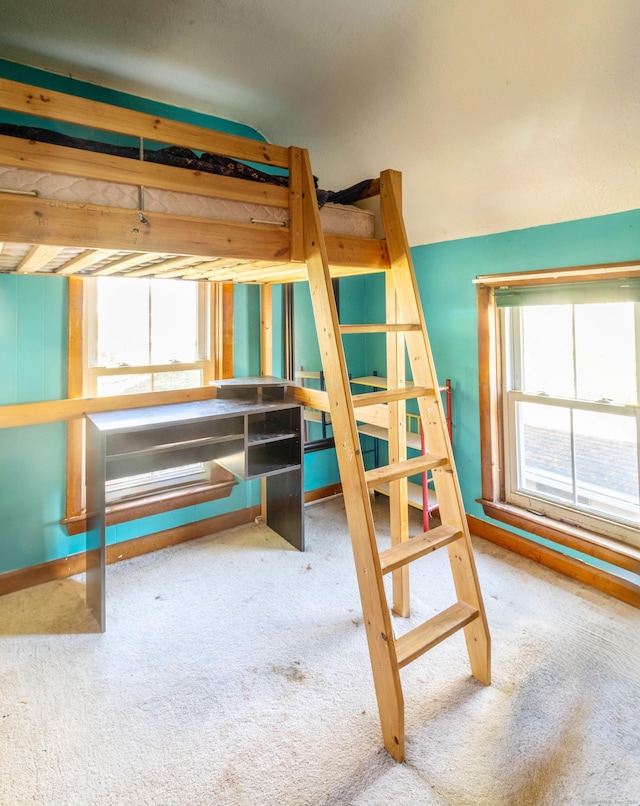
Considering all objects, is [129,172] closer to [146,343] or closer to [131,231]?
[131,231]

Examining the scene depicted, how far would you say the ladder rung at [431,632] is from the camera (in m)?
1.49

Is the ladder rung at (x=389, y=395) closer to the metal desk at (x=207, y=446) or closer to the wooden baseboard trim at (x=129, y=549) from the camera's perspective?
the metal desk at (x=207, y=446)

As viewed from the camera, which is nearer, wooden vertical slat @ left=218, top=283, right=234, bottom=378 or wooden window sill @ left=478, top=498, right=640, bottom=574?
wooden window sill @ left=478, top=498, right=640, bottom=574

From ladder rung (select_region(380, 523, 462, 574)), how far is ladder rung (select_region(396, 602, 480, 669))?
24cm

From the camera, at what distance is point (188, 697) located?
172 cm

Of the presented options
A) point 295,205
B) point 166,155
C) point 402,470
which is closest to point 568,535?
point 402,470

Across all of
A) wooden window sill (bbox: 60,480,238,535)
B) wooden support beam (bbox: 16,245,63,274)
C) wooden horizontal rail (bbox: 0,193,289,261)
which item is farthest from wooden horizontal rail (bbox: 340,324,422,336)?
wooden window sill (bbox: 60,480,238,535)

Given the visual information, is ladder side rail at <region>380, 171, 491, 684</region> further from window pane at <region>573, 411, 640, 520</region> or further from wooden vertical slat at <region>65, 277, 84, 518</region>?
wooden vertical slat at <region>65, 277, 84, 518</region>

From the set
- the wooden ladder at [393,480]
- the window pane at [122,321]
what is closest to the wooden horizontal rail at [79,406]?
the window pane at [122,321]

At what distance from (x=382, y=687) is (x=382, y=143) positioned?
2614mm

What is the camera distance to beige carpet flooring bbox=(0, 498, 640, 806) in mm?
1373

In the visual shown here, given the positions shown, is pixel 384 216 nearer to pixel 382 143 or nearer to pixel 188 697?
pixel 382 143

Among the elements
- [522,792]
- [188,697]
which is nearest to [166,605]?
[188,697]

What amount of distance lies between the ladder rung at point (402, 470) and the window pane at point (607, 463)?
1271mm
